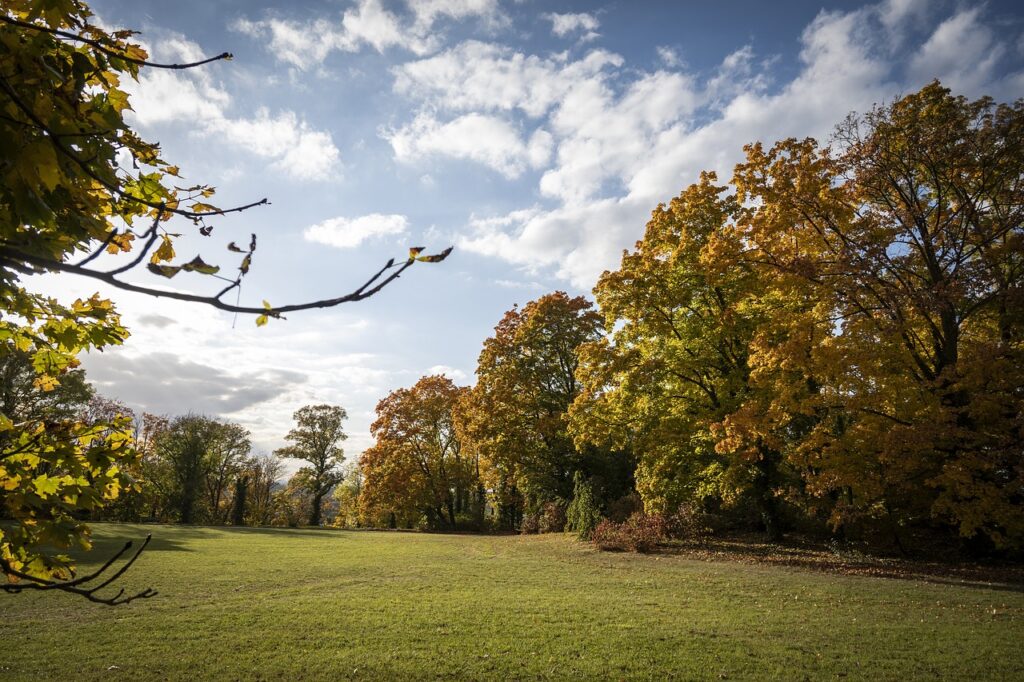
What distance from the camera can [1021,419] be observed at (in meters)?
10.9

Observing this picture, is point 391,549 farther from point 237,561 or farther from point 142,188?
point 142,188

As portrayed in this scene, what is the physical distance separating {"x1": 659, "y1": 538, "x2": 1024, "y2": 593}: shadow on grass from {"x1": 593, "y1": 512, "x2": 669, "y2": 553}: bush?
68cm

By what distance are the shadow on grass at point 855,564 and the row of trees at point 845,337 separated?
3.27ft

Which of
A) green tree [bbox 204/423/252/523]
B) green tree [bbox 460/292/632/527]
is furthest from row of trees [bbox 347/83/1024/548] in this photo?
green tree [bbox 204/423/252/523]

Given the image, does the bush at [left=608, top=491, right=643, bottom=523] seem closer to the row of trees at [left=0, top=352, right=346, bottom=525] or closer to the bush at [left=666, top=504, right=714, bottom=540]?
the bush at [left=666, top=504, right=714, bottom=540]

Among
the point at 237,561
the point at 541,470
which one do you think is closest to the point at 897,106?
the point at 541,470

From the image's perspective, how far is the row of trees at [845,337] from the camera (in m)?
12.2

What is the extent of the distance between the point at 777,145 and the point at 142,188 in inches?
625

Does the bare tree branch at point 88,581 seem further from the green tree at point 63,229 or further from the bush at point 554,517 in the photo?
the bush at point 554,517

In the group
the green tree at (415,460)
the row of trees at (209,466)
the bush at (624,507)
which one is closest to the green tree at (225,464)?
the row of trees at (209,466)

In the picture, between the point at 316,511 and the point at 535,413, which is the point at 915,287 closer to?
the point at 535,413

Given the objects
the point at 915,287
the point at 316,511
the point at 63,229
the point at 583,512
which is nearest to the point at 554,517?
the point at 583,512

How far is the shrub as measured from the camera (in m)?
20.9

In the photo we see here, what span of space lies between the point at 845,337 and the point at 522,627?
10.5 m
